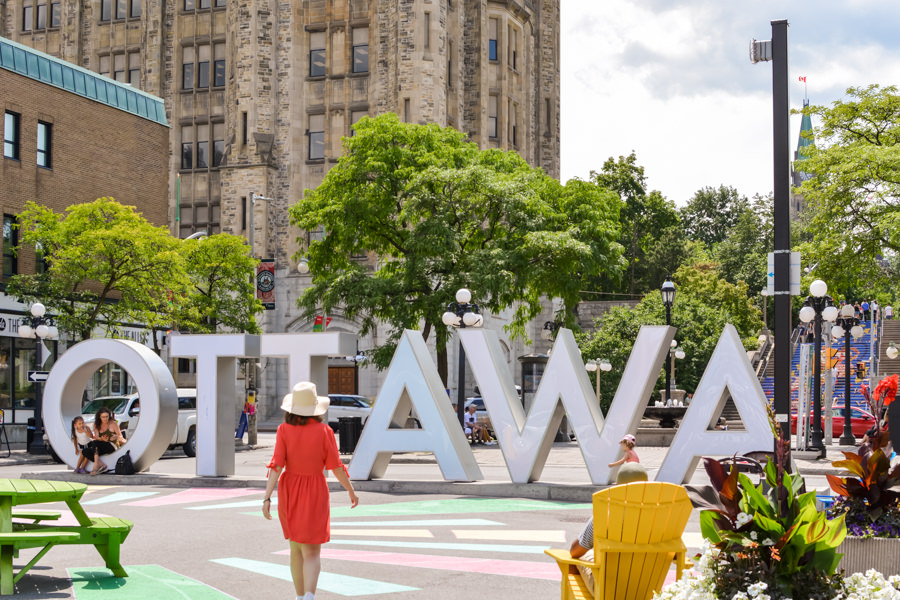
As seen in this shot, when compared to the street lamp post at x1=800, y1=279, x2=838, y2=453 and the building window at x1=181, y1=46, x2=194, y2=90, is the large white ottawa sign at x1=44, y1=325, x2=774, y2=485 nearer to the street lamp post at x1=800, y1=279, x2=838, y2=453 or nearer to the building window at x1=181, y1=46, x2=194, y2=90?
the street lamp post at x1=800, y1=279, x2=838, y2=453

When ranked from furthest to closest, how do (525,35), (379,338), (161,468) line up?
(525,35) < (379,338) < (161,468)

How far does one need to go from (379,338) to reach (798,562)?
44609mm

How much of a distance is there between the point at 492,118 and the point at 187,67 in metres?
17.6

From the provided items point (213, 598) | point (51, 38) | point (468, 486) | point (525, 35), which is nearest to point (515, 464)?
point (468, 486)

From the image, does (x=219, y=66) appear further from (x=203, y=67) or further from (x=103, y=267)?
(x=103, y=267)

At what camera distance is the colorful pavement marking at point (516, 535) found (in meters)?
11.6

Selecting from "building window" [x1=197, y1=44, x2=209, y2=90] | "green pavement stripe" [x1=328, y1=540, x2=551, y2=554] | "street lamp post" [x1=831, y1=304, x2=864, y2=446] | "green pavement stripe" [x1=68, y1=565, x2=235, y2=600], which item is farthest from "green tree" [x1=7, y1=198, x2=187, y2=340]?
"building window" [x1=197, y1=44, x2=209, y2=90]

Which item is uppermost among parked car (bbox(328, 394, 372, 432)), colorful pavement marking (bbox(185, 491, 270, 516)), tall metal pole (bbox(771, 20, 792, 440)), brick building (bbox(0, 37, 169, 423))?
brick building (bbox(0, 37, 169, 423))

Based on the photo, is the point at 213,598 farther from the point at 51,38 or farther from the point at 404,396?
the point at 51,38

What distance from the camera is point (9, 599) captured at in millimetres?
8070

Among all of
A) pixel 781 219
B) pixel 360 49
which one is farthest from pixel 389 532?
pixel 360 49

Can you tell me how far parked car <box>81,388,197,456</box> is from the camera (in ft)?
88.3

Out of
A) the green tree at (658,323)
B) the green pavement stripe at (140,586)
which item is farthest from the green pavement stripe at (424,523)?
the green tree at (658,323)

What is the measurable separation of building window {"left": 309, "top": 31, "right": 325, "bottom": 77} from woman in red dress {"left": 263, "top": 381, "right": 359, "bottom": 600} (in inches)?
1873
